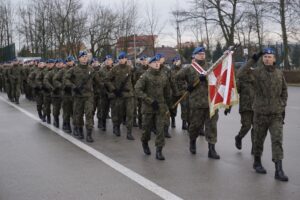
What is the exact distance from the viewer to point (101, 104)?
498 inches

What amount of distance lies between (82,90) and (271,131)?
4.83m

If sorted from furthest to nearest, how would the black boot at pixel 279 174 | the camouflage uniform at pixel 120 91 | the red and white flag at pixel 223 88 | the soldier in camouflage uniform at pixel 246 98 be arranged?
the camouflage uniform at pixel 120 91 < the soldier in camouflage uniform at pixel 246 98 < the red and white flag at pixel 223 88 < the black boot at pixel 279 174

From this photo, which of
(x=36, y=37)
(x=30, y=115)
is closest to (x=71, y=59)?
(x=30, y=115)

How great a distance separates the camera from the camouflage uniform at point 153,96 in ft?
27.0

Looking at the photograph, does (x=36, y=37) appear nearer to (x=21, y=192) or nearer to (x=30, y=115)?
(x=30, y=115)

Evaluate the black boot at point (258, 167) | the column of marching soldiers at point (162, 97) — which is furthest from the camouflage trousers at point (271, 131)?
the black boot at point (258, 167)

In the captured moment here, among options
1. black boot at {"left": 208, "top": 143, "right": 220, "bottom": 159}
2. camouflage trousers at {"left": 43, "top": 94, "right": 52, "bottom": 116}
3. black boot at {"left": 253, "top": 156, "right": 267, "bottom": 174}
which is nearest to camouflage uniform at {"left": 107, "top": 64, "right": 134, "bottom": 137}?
camouflage trousers at {"left": 43, "top": 94, "right": 52, "bottom": 116}

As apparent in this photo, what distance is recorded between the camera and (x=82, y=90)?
10.4 meters

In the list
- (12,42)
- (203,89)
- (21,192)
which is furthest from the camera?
(12,42)

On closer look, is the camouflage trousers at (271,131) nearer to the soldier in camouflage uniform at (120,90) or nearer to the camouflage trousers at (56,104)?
the soldier in camouflage uniform at (120,90)

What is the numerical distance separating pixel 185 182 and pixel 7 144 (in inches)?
196

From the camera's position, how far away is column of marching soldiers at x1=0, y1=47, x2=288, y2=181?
689 centimetres

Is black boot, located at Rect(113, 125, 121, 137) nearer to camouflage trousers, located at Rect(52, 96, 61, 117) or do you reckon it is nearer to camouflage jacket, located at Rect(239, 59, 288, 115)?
camouflage trousers, located at Rect(52, 96, 61, 117)

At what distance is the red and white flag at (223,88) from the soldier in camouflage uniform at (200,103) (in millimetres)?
253
